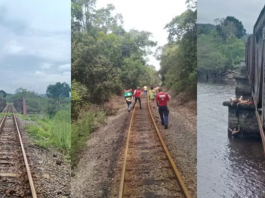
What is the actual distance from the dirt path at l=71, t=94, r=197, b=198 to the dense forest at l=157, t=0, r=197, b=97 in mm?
310

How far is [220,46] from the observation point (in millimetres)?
2449

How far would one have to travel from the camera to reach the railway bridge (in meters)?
2.19

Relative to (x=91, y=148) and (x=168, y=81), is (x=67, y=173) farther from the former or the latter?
(x=168, y=81)

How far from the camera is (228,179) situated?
2.34 meters

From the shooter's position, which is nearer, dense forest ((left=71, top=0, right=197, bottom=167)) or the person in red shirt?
the person in red shirt

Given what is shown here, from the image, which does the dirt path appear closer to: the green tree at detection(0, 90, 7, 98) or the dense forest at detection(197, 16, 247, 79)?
the dense forest at detection(197, 16, 247, 79)

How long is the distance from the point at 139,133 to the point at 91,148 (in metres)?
0.53

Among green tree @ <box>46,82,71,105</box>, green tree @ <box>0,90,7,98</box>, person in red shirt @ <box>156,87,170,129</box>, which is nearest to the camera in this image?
person in red shirt @ <box>156,87,170,129</box>

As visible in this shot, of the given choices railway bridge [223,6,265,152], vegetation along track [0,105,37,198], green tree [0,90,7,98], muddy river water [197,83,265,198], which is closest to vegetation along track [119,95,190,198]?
muddy river water [197,83,265,198]

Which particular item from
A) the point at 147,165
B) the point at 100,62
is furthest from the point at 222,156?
the point at 100,62

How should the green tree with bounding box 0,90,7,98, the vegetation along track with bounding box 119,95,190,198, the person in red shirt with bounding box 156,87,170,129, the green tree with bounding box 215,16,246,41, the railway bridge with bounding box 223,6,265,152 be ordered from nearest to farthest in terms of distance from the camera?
the railway bridge with bounding box 223,6,265,152 < the green tree with bounding box 215,16,246,41 < the vegetation along track with bounding box 119,95,190,198 < the person in red shirt with bounding box 156,87,170,129 < the green tree with bounding box 0,90,7,98

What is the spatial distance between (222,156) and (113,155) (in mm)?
1073

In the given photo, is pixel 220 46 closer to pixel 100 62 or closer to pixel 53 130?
pixel 100 62

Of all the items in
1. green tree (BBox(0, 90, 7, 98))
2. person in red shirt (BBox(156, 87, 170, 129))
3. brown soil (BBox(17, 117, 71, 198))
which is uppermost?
green tree (BBox(0, 90, 7, 98))
